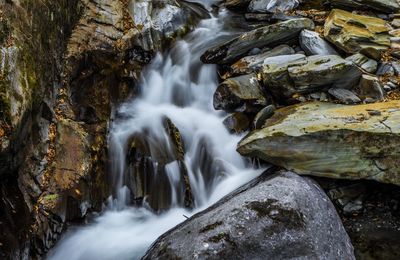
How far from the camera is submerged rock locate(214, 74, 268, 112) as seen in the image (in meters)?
8.09

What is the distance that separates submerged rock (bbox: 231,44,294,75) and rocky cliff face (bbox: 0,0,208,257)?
238 centimetres

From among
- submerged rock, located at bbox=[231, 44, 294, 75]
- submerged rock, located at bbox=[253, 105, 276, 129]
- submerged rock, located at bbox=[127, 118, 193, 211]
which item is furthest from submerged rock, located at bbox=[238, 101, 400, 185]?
submerged rock, located at bbox=[231, 44, 294, 75]

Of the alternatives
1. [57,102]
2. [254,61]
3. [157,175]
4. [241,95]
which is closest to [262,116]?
[241,95]

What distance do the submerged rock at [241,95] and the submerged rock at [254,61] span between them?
0.46 m

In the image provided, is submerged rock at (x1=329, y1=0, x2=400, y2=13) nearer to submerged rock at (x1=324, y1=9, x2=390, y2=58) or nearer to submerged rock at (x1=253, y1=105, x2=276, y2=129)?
submerged rock at (x1=324, y1=9, x2=390, y2=58)

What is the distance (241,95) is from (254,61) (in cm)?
152

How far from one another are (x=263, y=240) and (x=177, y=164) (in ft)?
9.64

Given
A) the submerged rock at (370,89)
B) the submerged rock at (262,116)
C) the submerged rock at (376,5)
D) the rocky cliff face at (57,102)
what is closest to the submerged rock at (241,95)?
the submerged rock at (262,116)

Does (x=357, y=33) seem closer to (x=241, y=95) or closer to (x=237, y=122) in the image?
(x=241, y=95)

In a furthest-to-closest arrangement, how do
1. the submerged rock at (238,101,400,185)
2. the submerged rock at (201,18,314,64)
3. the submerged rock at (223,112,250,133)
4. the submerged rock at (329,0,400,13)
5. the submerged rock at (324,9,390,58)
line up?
1. the submerged rock at (329,0,400,13)
2. the submerged rock at (201,18,314,64)
3. the submerged rock at (324,9,390,58)
4. the submerged rock at (223,112,250,133)
5. the submerged rock at (238,101,400,185)

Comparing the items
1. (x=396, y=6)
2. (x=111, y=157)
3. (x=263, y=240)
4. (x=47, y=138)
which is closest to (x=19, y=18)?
(x=47, y=138)

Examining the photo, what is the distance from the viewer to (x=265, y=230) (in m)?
4.78

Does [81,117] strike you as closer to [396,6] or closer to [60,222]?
[60,222]

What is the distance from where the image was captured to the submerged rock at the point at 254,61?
29.5 feet
